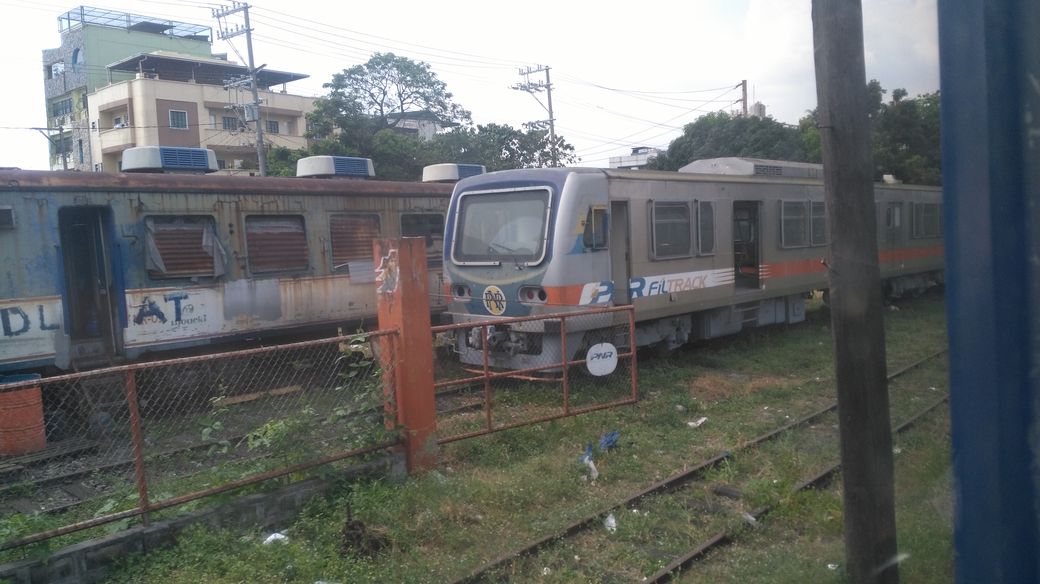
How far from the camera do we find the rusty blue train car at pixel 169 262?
29.7 feet

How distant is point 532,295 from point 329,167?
4372mm

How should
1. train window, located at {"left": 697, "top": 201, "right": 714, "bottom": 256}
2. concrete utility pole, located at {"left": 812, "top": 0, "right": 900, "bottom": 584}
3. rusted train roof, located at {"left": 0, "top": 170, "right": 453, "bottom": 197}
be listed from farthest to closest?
1. train window, located at {"left": 697, "top": 201, "right": 714, "bottom": 256}
2. rusted train roof, located at {"left": 0, "top": 170, "right": 453, "bottom": 197}
3. concrete utility pole, located at {"left": 812, "top": 0, "right": 900, "bottom": 584}

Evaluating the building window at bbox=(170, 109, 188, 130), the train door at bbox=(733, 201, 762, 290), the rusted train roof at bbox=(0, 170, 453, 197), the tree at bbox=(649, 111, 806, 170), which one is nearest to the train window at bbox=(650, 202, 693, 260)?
the train door at bbox=(733, 201, 762, 290)

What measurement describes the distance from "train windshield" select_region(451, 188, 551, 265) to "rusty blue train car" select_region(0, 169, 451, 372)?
76.3 inches

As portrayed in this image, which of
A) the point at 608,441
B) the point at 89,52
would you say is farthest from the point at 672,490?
the point at 89,52

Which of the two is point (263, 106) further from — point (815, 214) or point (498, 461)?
point (498, 461)

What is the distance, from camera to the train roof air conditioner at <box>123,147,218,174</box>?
10.7m

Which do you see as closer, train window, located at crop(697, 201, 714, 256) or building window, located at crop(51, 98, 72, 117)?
train window, located at crop(697, 201, 714, 256)

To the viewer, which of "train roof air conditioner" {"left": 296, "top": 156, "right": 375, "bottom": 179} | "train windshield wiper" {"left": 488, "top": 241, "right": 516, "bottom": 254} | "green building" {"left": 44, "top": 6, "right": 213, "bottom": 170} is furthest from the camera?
"green building" {"left": 44, "top": 6, "right": 213, "bottom": 170}

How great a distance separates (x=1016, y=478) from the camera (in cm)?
252

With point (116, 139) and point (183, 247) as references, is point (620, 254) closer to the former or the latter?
point (183, 247)

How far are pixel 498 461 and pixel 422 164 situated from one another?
22613mm

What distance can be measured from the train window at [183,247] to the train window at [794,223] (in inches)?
363

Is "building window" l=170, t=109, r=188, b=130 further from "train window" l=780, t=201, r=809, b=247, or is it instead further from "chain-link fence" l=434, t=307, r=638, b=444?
"train window" l=780, t=201, r=809, b=247
